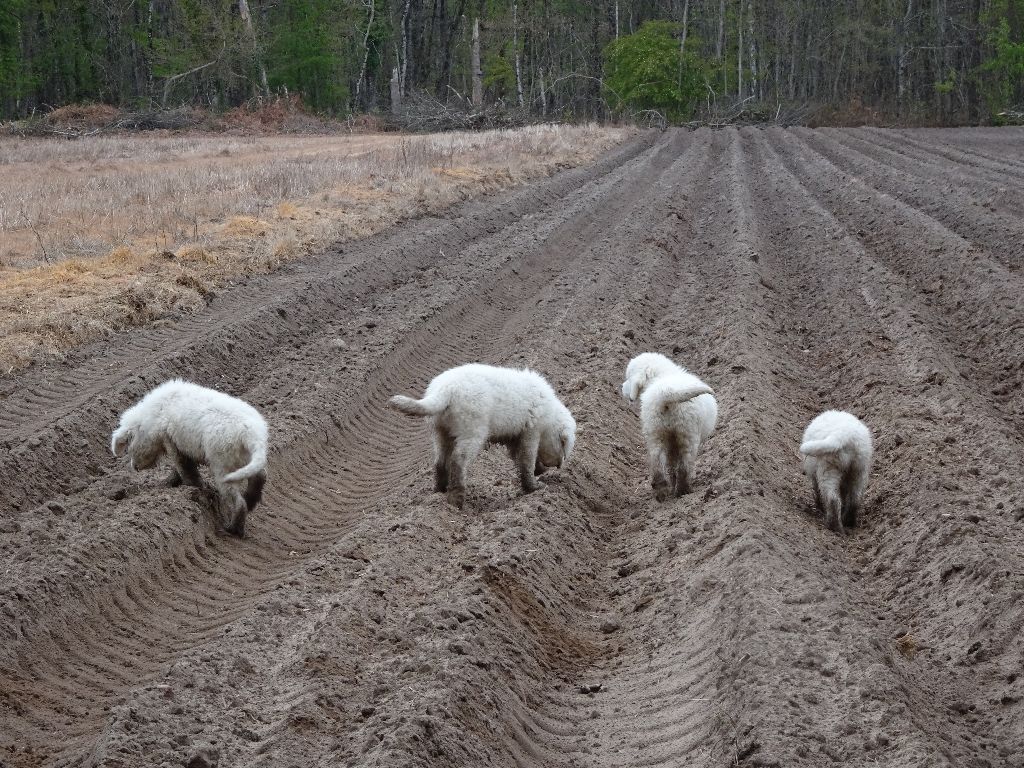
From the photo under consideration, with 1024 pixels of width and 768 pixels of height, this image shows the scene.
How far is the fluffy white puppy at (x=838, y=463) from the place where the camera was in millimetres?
8477

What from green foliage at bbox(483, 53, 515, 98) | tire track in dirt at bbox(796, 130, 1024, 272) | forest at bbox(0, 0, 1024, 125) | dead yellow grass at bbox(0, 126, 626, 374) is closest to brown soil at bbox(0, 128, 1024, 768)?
dead yellow grass at bbox(0, 126, 626, 374)

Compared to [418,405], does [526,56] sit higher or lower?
higher

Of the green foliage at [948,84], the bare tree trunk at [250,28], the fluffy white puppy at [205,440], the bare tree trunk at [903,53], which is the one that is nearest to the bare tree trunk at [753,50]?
the bare tree trunk at [903,53]

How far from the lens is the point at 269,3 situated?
260 feet

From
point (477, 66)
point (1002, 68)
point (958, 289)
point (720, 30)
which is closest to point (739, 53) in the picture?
point (720, 30)

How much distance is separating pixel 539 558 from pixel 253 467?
8.12 feet

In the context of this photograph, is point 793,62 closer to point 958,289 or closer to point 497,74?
point 497,74

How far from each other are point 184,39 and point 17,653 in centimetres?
7157

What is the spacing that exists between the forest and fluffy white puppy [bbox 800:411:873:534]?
6019 centimetres

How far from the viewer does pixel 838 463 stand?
8.66m

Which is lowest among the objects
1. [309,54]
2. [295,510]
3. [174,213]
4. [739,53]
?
[295,510]

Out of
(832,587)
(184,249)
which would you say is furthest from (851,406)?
(184,249)

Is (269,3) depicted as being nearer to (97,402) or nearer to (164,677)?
(97,402)

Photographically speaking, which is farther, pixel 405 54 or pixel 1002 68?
pixel 1002 68
